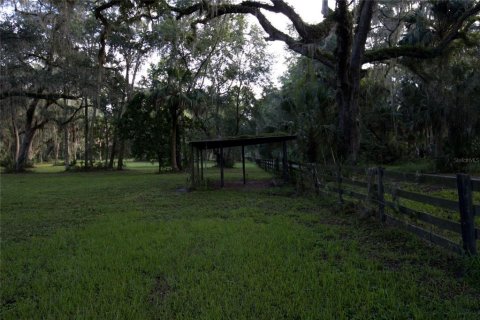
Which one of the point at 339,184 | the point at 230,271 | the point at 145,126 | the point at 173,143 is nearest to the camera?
the point at 230,271

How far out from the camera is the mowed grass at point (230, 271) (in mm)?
3201

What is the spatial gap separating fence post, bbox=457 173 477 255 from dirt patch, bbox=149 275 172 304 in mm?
3252

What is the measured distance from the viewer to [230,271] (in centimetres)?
417

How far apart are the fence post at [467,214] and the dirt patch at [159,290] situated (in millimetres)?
3252

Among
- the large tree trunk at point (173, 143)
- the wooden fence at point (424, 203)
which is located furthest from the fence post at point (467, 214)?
the large tree trunk at point (173, 143)

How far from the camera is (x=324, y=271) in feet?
13.5

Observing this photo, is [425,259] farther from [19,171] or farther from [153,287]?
[19,171]

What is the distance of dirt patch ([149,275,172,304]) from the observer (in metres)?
3.45

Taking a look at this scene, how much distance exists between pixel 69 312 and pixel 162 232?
3108 mm

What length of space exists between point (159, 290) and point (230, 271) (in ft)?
2.80

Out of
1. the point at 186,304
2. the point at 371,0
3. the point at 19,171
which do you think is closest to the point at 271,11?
the point at 371,0

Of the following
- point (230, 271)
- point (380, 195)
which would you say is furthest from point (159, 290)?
point (380, 195)

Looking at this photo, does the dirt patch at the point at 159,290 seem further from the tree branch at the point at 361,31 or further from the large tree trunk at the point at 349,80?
the tree branch at the point at 361,31

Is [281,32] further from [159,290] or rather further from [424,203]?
[159,290]
